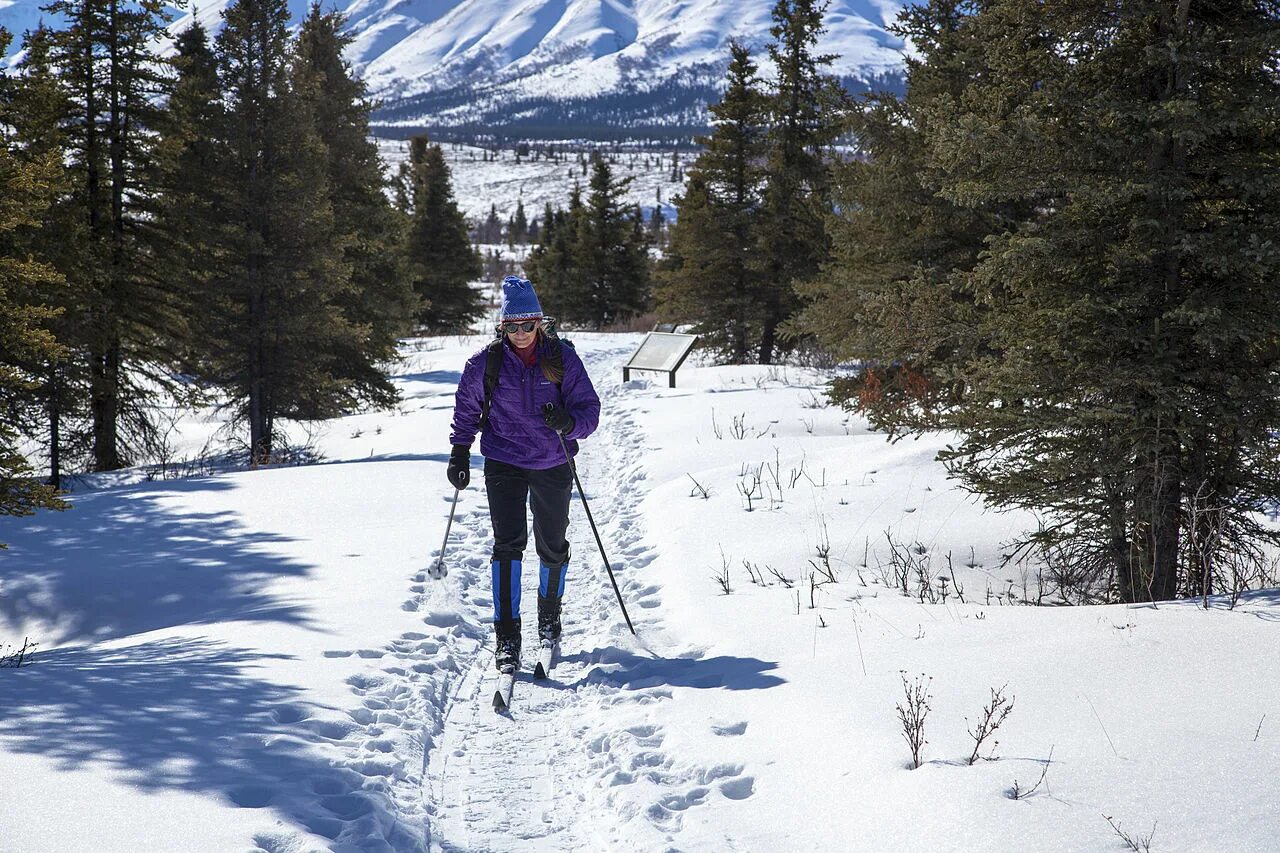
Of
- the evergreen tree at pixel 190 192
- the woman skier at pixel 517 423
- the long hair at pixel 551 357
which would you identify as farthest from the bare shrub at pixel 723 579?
the evergreen tree at pixel 190 192

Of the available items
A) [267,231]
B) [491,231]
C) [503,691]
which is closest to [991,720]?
[503,691]

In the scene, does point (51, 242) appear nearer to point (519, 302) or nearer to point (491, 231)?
point (519, 302)

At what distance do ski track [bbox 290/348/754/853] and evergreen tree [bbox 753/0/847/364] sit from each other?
17305mm

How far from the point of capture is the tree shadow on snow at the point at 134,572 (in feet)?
22.6

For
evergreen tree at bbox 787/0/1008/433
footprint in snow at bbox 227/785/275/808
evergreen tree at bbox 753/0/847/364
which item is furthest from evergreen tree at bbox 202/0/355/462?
footprint in snow at bbox 227/785/275/808

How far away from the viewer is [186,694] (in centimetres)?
461

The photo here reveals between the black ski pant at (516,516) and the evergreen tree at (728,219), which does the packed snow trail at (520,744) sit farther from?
the evergreen tree at (728,219)

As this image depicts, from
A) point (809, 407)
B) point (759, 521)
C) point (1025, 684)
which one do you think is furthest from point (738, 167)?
point (1025, 684)

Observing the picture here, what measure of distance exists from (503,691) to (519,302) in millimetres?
2418

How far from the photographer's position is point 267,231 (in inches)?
603

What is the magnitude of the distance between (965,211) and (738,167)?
44.4ft

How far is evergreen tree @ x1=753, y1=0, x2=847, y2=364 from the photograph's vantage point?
22.5m

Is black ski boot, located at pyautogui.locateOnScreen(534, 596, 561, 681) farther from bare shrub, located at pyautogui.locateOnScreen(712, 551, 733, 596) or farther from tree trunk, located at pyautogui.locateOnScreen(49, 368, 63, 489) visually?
tree trunk, located at pyautogui.locateOnScreen(49, 368, 63, 489)

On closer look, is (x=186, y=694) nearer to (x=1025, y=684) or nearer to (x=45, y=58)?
(x=1025, y=684)
